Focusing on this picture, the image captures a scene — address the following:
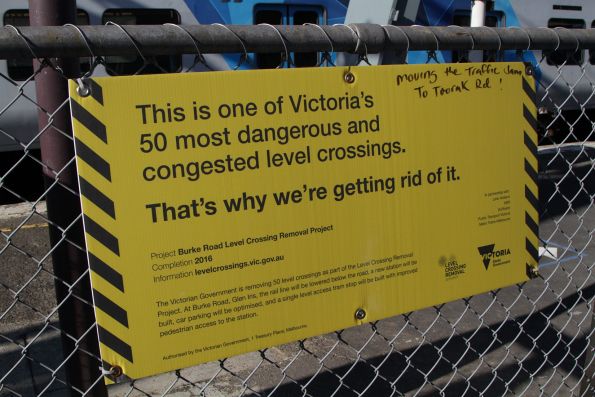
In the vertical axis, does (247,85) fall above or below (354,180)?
above

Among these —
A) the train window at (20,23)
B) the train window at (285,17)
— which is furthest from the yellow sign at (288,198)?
the train window at (285,17)

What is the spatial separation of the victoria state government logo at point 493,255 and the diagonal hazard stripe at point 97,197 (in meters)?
1.27

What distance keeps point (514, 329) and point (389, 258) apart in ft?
8.49

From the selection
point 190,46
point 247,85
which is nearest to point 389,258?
point 247,85

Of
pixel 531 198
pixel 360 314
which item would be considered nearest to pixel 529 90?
pixel 531 198

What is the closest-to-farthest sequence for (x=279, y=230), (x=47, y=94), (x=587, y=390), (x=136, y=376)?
(x=47, y=94), (x=136, y=376), (x=279, y=230), (x=587, y=390)

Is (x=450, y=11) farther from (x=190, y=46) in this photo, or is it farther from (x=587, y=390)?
(x=190, y=46)

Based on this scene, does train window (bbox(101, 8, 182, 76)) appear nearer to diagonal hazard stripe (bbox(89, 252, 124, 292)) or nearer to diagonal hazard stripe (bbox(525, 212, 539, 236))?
diagonal hazard stripe (bbox(525, 212, 539, 236))

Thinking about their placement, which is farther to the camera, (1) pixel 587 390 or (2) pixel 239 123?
(1) pixel 587 390

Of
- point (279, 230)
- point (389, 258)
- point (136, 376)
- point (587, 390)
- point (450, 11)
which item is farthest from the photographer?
point (450, 11)

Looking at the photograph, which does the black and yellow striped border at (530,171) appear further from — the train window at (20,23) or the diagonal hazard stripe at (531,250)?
the train window at (20,23)

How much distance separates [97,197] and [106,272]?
188 mm

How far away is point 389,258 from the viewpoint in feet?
6.77

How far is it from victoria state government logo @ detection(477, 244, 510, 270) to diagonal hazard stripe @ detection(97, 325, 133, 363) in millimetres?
1223
